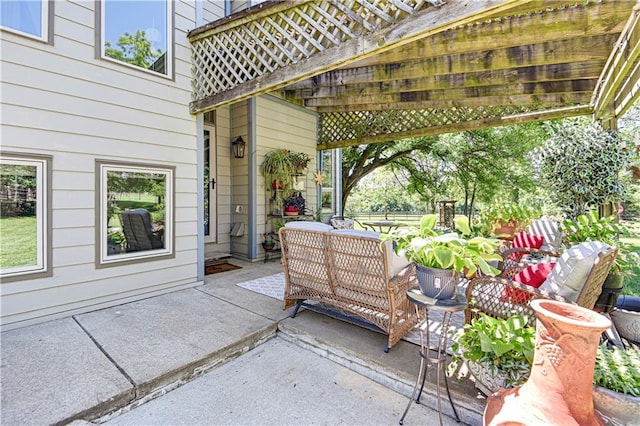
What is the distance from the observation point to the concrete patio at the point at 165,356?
1819mm

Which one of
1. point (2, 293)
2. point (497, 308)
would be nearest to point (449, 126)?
point (497, 308)

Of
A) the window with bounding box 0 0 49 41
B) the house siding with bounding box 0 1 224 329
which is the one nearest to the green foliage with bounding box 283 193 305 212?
the house siding with bounding box 0 1 224 329

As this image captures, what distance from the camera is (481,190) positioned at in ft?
29.2

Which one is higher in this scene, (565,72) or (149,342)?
(565,72)

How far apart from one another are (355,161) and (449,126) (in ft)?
14.4

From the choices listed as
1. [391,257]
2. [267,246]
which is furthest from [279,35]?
[267,246]

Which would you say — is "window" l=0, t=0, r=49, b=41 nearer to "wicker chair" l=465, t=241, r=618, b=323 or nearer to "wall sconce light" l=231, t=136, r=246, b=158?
"wall sconce light" l=231, t=136, r=246, b=158

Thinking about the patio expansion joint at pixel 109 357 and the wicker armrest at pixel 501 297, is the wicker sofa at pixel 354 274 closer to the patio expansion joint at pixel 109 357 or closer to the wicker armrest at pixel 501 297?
the wicker armrest at pixel 501 297

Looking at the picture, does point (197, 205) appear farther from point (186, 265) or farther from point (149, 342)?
point (149, 342)

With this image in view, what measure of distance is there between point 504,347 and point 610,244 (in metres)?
1.96

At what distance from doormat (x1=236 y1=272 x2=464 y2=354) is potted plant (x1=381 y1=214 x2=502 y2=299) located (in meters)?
0.33

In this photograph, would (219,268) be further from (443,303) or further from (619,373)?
(619,373)

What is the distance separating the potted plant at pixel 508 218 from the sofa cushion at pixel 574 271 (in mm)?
3384

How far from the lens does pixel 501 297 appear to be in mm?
2205
